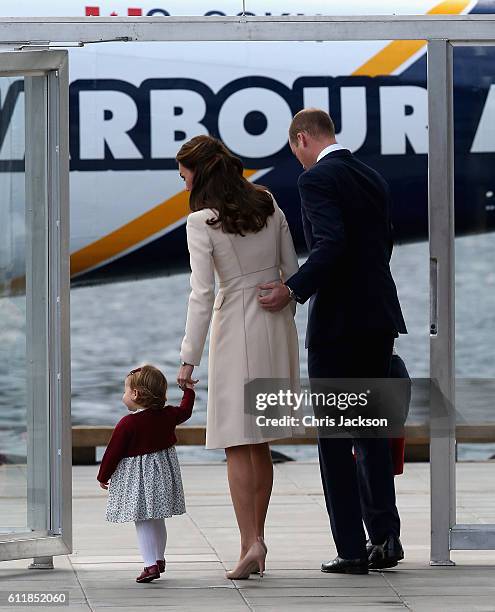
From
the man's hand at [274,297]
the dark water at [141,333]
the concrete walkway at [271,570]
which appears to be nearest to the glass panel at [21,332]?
the concrete walkway at [271,570]

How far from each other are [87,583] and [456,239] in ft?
5.70

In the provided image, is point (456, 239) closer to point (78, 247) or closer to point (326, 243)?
point (326, 243)

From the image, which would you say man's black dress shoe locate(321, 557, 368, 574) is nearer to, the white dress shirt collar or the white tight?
the white tight

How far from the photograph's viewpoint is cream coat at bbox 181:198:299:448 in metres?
5.00

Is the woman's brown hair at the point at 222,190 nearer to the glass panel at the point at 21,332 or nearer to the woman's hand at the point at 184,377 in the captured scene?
the woman's hand at the point at 184,377

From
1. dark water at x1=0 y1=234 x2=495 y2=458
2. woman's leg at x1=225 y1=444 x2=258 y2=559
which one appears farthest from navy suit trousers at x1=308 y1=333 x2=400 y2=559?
dark water at x1=0 y1=234 x2=495 y2=458

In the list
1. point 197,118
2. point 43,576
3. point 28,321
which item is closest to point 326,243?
point 28,321

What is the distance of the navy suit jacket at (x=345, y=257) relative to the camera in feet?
16.3

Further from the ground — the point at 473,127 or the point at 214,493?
the point at 473,127

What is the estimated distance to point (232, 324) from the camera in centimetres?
505

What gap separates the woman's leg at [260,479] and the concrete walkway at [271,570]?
0.21 metres

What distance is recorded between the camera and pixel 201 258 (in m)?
5.00

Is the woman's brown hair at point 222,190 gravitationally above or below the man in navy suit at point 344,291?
above

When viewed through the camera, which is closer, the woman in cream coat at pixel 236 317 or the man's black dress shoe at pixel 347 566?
the woman in cream coat at pixel 236 317
